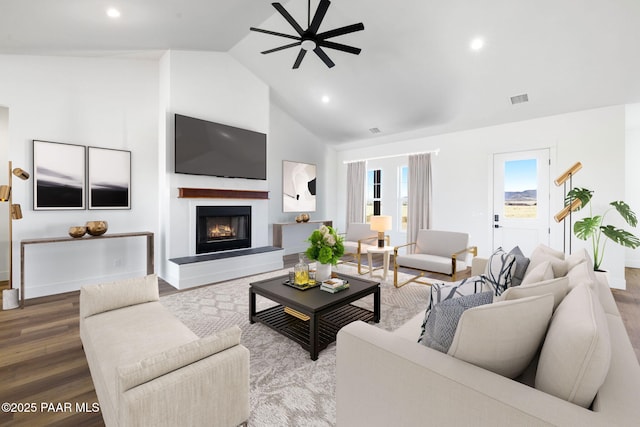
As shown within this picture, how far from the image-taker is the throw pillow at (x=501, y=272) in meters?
2.15

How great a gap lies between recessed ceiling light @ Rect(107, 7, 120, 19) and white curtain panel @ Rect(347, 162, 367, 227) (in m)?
5.21

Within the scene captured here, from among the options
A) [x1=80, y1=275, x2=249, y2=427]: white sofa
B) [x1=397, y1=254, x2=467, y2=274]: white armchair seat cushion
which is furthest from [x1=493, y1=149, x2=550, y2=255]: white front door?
[x1=80, y1=275, x2=249, y2=427]: white sofa

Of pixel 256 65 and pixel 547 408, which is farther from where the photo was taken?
pixel 256 65

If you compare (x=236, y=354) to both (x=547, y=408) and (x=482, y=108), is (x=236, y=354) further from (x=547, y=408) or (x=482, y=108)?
(x=482, y=108)

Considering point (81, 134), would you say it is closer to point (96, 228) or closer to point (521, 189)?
point (96, 228)

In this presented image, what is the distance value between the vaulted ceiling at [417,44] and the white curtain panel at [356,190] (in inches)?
81.6

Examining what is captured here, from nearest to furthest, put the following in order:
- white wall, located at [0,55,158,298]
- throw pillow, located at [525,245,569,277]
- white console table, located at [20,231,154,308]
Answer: throw pillow, located at [525,245,569,277] < white console table, located at [20,231,154,308] < white wall, located at [0,55,158,298]

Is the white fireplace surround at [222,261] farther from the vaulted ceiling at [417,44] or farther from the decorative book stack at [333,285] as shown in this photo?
the vaulted ceiling at [417,44]

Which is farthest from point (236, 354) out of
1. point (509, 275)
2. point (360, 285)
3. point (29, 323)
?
point (29, 323)

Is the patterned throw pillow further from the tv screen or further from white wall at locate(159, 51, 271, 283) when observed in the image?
the tv screen

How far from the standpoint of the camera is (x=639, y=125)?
508cm

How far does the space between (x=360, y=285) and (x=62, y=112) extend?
438cm

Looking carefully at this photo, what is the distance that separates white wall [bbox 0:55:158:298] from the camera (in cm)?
350

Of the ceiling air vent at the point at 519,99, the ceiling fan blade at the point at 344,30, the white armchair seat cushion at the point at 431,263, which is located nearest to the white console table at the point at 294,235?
the white armchair seat cushion at the point at 431,263
